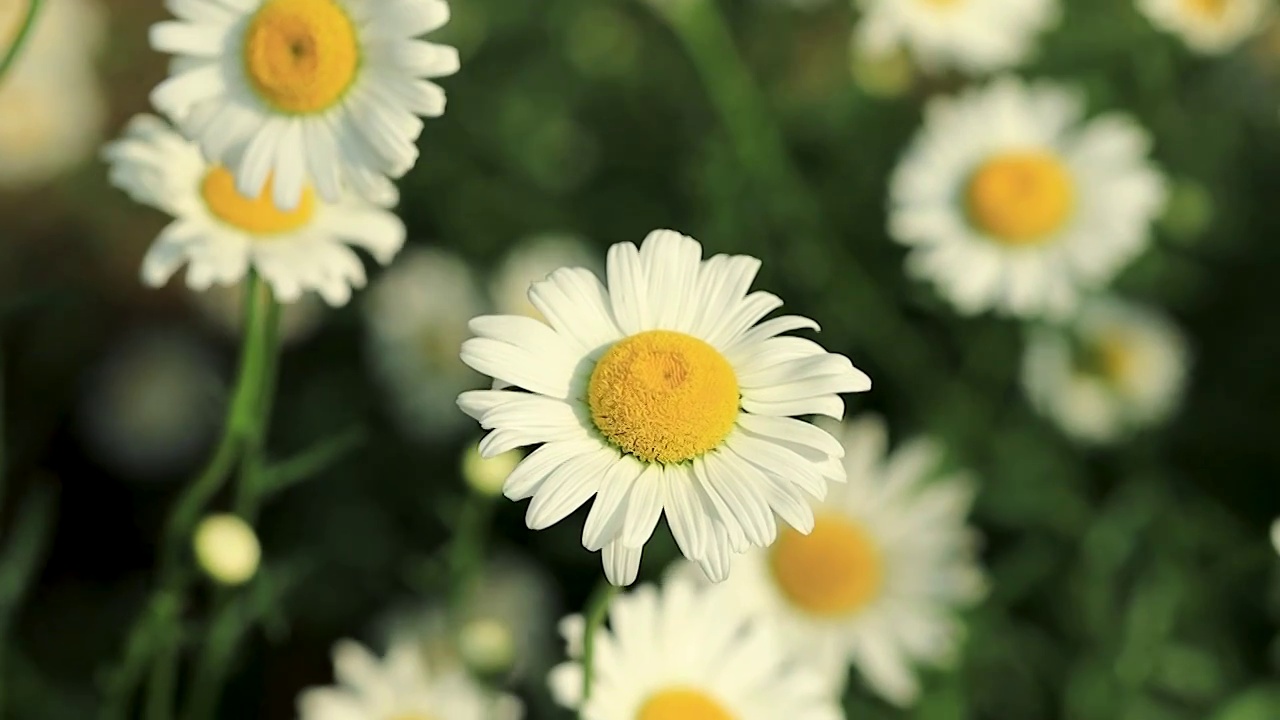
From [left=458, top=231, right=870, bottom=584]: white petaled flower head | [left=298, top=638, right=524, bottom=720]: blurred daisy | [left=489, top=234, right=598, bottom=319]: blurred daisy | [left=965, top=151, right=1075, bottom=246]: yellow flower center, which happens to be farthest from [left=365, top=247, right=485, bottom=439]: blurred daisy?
[left=458, top=231, right=870, bottom=584]: white petaled flower head

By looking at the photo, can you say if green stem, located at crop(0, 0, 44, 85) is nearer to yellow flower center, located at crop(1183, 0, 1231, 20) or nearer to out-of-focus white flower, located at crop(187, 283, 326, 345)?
out-of-focus white flower, located at crop(187, 283, 326, 345)

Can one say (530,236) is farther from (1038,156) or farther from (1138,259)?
(1138,259)

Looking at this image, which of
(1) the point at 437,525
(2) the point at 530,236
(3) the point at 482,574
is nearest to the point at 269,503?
(1) the point at 437,525

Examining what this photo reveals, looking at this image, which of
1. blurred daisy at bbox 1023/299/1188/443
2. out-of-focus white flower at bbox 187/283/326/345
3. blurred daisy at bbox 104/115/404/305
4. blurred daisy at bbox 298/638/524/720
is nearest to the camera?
blurred daisy at bbox 104/115/404/305

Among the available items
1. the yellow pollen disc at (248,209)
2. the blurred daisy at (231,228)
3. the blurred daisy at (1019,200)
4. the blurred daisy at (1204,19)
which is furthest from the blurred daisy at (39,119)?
the blurred daisy at (1204,19)

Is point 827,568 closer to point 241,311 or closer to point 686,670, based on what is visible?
point 686,670

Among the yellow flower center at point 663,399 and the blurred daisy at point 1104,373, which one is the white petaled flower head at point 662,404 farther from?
the blurred daisy at point 1104,373
